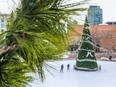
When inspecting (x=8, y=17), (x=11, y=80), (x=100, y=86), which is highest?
(x=8, y=17)

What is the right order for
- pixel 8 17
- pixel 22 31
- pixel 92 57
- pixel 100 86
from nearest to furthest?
pixel 22 31 → pixel 8 17 → pixel 100 86 → pixel 92 57

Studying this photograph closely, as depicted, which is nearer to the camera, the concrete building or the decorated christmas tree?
the concrete building

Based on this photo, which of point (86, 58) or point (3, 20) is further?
point (86, 58)

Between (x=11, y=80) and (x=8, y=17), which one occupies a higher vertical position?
(x=8, y=17)

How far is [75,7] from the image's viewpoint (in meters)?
0.56

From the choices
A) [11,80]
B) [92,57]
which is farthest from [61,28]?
[92,57]

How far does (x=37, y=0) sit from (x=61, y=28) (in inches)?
2.8

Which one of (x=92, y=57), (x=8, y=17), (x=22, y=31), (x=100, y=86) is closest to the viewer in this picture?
(x=22, y=31)

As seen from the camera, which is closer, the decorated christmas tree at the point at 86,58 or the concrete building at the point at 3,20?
the concrete building at the point at 3,20

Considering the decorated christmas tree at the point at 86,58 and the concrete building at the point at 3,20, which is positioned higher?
the concrete building at the point at 3,20

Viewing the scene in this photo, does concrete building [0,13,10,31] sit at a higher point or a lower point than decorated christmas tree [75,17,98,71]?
higher

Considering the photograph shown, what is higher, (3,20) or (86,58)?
(3,20)

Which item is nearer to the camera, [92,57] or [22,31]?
[22,31]

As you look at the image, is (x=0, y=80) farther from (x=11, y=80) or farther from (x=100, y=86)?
(x=100, y=86)
